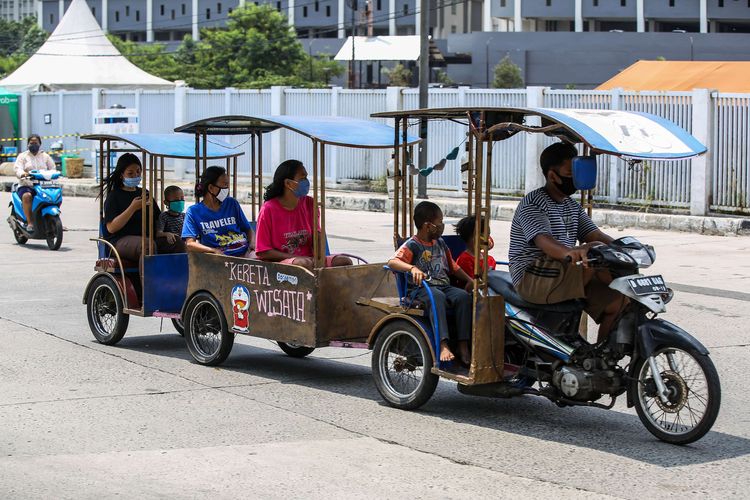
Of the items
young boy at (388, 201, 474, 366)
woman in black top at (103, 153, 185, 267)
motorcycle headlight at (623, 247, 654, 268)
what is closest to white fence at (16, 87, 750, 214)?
woman in black top at (103, 153, 185, 267)

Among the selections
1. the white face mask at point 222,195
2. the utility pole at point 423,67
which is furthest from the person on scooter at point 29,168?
the white face mask at point 222,195

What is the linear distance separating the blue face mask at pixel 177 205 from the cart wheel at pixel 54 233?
762 cm

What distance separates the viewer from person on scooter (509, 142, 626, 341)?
701 cm

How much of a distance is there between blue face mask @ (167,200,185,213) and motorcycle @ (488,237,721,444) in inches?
158

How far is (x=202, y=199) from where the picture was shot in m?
9.55

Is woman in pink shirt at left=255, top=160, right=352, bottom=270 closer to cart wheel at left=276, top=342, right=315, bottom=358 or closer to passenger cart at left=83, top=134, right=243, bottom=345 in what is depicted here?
cart wheel at left=276, top=342, right=315, bottom=358

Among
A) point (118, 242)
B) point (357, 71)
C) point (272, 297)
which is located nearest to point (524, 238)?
point (272, 297)

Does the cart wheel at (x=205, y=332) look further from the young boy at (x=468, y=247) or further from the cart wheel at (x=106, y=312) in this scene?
the young boy at (x=468, y=247)

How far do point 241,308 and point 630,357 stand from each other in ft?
10.3

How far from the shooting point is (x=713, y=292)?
43.4 ft

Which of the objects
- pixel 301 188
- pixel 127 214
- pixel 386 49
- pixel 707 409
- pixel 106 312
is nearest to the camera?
pixel 707 409

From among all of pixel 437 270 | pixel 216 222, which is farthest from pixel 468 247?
pixel 216 222

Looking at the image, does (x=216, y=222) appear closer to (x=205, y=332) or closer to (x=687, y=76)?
(x=205, y=332)

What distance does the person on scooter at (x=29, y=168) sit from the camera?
17.8 meters
